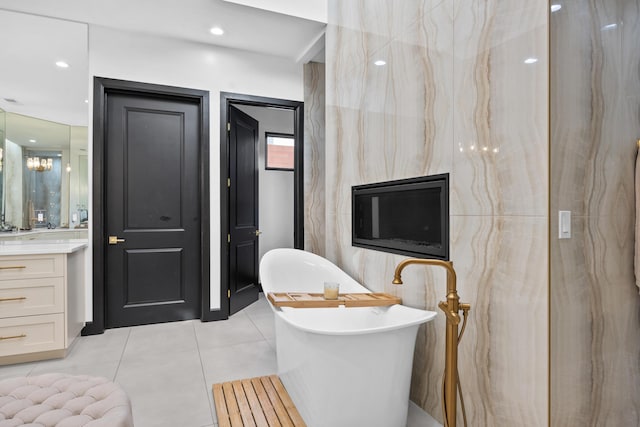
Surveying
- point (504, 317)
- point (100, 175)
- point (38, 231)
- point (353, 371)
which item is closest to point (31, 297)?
point (38, 231)

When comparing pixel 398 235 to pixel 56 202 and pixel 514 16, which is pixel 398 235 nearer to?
pixel 514 16

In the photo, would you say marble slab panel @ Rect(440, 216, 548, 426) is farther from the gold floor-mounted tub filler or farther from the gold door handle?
the gold door handle

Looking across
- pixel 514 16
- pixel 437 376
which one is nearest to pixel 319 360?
pixel 437 376

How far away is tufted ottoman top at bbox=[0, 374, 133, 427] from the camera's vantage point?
113cm

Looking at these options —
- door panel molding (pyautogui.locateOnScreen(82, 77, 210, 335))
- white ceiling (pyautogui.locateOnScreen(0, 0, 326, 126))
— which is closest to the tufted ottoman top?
door panel molding (pyautogui.locateOnScreen(82, 77, 210, 335))

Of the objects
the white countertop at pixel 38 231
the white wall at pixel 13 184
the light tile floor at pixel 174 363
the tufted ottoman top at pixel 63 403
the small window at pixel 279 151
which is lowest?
the light tile floor at pixel 174 363

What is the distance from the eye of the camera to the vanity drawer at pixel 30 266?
2469 millimetres

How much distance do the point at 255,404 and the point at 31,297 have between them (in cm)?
185

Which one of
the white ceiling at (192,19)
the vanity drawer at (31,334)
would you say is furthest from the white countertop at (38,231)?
the white ceiling at (192,19)

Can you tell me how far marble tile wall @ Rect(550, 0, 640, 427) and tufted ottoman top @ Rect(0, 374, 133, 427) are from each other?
5.24 ft

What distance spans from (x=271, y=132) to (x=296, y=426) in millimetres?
3843

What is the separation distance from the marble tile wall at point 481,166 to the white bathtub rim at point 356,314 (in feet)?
0.46

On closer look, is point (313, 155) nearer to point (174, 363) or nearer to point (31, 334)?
point (174, 363)

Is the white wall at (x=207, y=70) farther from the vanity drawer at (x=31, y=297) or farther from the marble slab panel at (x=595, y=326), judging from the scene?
the marble slab panel at (x=595, y=326)
